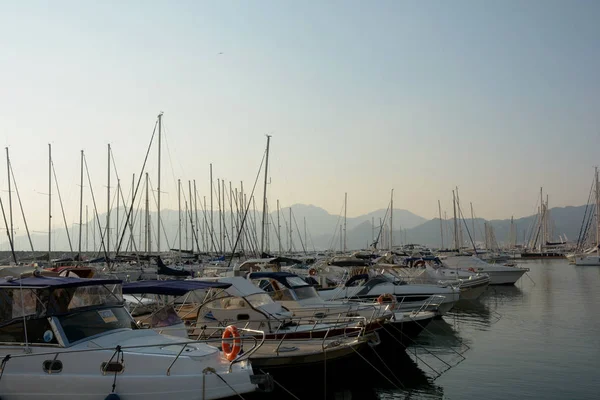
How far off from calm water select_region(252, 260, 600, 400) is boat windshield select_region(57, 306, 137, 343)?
3879mm

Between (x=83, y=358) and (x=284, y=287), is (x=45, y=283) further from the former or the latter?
(x=284, y=287)

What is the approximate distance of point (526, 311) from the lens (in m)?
34.3

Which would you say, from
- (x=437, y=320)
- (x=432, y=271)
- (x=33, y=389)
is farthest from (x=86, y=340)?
(x=432, y=271)

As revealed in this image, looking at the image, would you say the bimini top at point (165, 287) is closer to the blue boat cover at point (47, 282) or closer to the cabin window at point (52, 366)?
the blue boat cover at point (47, 282)

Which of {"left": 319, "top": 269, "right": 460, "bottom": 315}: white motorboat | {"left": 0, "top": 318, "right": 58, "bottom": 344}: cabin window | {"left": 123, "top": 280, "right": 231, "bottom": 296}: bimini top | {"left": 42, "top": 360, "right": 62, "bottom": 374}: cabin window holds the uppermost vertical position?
{"left": 123, "top": 280, "right": 231, "bottom": 296}: bimini top

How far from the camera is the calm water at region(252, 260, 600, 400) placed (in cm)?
1645

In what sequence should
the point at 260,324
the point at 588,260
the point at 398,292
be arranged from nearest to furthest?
1. the point at 260,324
2. the point at 398,292
3. the point at 588,260

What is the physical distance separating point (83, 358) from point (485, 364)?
1409 cm

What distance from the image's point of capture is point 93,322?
11.8m

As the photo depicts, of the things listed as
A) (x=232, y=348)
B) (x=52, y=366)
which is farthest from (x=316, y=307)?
(x=52, y=366)

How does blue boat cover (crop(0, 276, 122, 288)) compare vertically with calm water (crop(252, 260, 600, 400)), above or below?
above

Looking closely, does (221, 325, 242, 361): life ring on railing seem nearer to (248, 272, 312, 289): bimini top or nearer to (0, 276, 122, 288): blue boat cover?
(0, 276, 122, 288): blue boat cover

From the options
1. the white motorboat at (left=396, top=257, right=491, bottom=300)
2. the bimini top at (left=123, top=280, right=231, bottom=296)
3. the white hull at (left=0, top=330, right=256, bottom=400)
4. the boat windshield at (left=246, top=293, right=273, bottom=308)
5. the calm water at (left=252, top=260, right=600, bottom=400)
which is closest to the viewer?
the white hull at (left=0, top=330, right=256, bottom=400)

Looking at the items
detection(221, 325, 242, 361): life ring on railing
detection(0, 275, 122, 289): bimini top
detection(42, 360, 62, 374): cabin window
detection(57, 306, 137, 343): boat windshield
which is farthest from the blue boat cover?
detection(221, 325, 242, 361): life ring on railing
